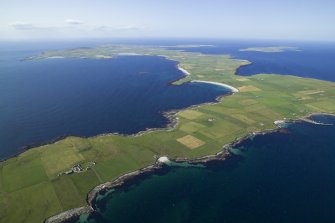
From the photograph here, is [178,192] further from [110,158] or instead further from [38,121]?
[38,121]

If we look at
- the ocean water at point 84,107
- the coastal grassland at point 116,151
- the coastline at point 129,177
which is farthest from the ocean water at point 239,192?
the ocean water at point 84,107

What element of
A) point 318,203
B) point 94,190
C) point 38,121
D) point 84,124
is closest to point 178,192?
point 94,190

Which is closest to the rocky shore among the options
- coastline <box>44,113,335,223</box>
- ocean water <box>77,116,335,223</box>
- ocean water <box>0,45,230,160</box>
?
coastline <box>44,113,335,223</box>

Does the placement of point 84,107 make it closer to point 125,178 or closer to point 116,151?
point 116,151

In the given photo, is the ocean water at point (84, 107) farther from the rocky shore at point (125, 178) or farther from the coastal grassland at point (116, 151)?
the rocky shore at point (125, 178)

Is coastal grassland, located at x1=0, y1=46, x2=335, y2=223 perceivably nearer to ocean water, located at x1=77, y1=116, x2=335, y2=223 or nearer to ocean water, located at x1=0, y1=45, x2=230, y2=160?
ocean water, located at x1=77, y1=116, x2=335, y2=223
